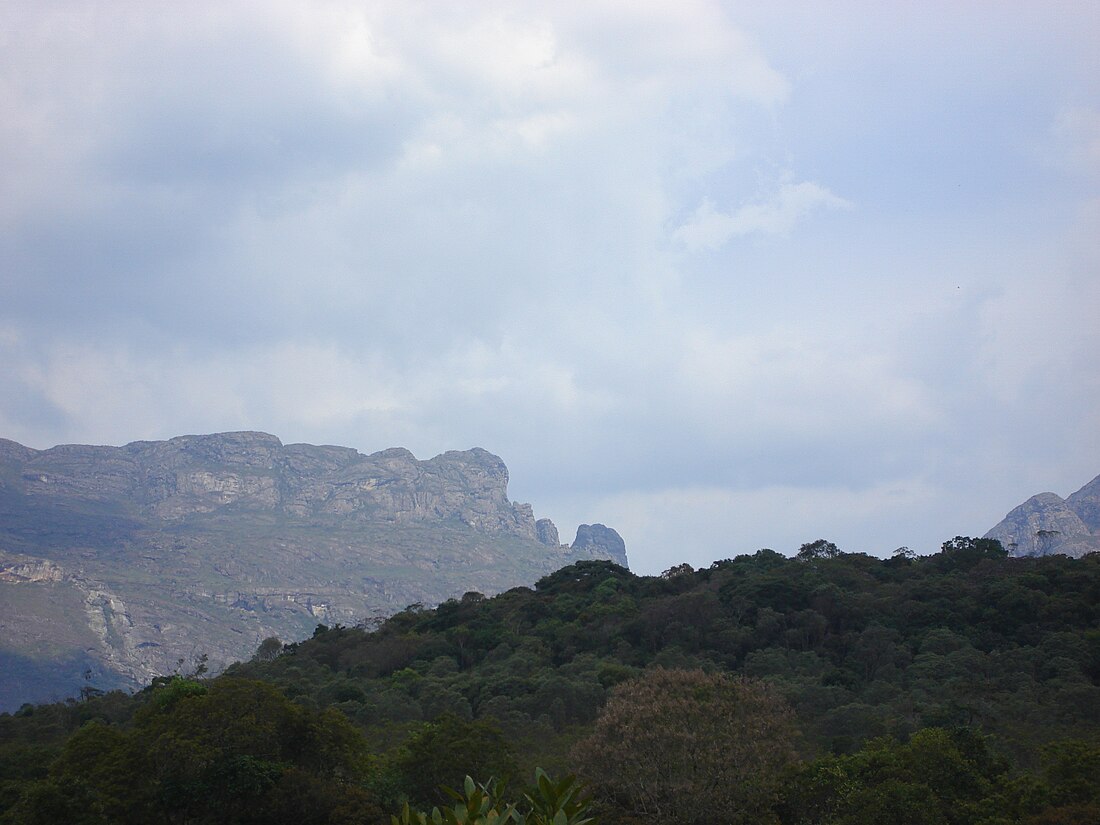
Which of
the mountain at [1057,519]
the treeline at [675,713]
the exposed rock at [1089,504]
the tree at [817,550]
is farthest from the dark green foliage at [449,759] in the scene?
the exposed rock at [1089,504]

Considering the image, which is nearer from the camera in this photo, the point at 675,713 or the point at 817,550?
the point at 675,713

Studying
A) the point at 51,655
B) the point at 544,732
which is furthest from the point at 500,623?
the point at 51,655

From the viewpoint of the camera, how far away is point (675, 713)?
92.6 feet

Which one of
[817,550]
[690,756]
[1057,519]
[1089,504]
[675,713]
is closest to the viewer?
[690,756]

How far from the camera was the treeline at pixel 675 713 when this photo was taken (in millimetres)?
27609

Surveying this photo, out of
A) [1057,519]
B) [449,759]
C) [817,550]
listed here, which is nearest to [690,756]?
[449,759]

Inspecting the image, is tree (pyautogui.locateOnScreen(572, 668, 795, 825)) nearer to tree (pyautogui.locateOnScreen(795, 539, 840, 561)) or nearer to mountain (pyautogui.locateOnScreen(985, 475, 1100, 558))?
tree (pyautogui.locateOnScreen(795, 539, 840, 561))

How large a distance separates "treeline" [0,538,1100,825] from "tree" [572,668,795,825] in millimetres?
65

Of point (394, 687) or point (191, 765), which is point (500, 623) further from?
point (191, 765)

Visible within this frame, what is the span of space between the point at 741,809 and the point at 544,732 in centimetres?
1674

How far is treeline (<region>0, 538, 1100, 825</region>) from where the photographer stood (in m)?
27.6

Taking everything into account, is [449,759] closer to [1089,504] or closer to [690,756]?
[690,756]

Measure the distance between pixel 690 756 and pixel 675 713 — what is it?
1226mm

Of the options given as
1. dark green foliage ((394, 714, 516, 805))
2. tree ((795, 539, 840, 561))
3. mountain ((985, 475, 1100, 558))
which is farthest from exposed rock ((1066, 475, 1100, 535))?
dark green foliage ((394, 714, 516, 805))
